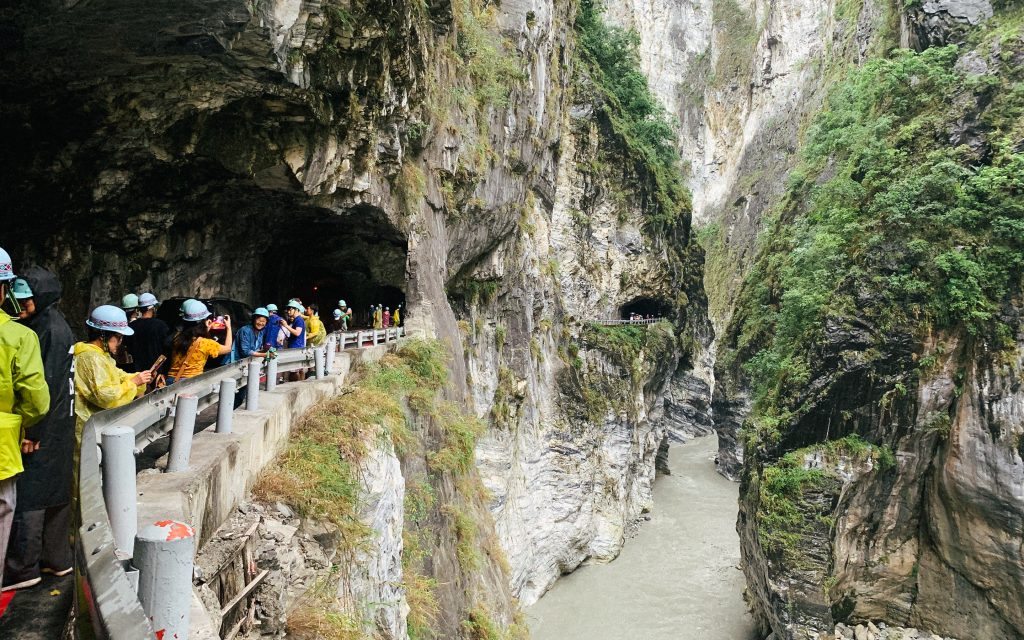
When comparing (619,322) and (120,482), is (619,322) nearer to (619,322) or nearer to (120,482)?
(619,322)

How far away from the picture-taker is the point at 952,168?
17.9 m

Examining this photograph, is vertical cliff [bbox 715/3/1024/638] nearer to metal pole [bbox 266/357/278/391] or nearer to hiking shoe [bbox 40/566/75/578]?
metal pole [bbox 266/357/278/391]

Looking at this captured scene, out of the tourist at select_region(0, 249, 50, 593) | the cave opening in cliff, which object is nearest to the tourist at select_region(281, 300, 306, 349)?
the tourist at select_region(0, 249, 50, 593)

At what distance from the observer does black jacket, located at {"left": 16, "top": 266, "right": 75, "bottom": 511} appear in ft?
9.90

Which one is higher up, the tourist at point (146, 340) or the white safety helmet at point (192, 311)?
the white safety helmet at point (192, 311)

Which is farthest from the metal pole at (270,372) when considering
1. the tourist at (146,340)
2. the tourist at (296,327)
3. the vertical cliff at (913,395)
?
the vertical cliff at (913,395)

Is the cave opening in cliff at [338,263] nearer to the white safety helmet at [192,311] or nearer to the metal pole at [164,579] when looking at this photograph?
the white safety helmet at [192,311]

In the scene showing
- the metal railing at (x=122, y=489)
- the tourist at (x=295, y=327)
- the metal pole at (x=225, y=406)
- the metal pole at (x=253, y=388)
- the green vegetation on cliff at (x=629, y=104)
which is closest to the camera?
the metal railing at (x=122, y=489)

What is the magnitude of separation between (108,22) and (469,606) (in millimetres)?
9502

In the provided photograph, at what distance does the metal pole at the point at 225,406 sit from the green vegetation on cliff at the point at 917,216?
60.7 ft

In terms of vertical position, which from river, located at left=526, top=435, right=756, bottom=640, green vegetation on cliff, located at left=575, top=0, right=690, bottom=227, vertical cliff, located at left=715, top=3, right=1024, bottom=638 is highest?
green vegetation on cliff, located at left=575, top=0, right=690, bottom=227

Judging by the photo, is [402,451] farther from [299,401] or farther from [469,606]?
[469,606]

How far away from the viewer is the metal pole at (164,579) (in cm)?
161

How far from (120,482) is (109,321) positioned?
6.33 ft
